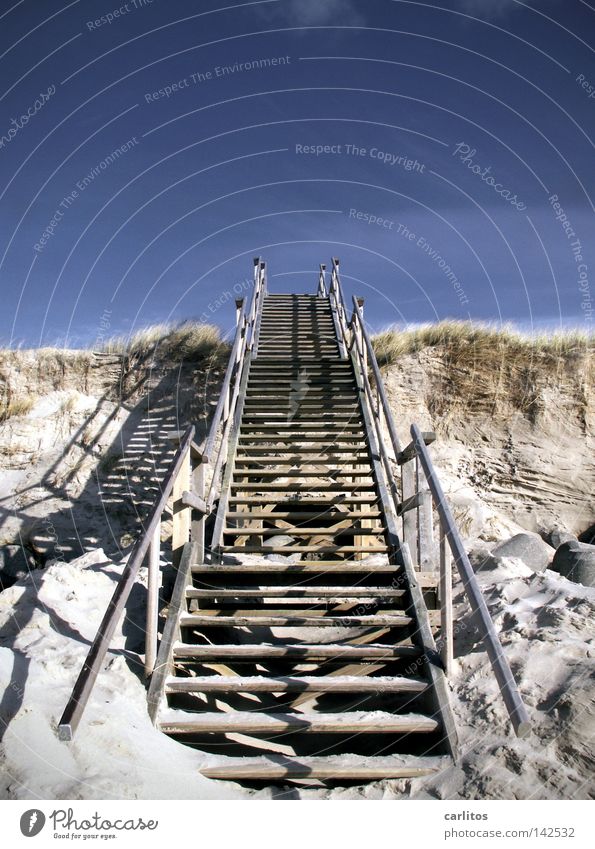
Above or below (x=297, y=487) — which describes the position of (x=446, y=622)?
below

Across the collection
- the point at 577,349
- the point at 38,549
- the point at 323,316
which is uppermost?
the point at 323,316

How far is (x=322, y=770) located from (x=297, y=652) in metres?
0.88

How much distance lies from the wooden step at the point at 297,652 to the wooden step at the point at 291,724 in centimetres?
49

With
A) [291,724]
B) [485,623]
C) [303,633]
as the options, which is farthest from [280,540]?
[485,623]

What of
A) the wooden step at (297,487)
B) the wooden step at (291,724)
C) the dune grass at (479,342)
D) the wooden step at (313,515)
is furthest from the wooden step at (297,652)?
the dune grass at (479,342)

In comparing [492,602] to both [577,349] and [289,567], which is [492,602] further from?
[577,349]

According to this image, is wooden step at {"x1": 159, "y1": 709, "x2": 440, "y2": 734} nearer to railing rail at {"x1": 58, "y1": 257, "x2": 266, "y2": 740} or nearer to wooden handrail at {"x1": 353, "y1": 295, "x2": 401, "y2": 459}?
railing rail at {"x1": 58, "y1": 257, "x2": 266, "y2": 740}

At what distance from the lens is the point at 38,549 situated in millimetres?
8812

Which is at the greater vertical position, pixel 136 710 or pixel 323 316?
pixel 323 316

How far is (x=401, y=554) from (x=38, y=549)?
6.11m

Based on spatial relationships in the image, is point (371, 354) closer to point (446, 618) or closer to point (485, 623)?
point (446, 618)

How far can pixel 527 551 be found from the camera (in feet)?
22.8

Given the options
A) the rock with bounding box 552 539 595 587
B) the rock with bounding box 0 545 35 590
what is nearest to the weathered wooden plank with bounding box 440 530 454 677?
the rock with bounding box 552 539 595 587

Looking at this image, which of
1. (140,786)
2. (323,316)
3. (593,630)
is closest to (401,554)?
(593,630)
